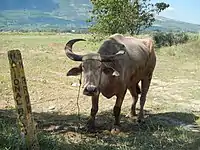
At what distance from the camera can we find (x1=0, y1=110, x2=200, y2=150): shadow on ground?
254 inches

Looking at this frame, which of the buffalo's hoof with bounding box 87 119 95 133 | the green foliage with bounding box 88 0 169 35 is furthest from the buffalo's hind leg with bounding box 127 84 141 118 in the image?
the green foliage with bounding box 88 0 169 35

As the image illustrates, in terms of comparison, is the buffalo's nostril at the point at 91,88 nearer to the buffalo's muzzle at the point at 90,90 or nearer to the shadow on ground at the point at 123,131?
the buffalo's muzzle at the point at 90,90

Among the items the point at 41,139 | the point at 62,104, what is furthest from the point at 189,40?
the point at 41,139

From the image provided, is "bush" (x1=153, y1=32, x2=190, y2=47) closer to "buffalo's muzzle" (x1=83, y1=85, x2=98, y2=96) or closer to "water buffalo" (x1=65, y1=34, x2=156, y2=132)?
"water buffalo" (x1=65, y1=34, x2=156, y2=132)

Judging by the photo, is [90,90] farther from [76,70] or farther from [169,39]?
[169,39]

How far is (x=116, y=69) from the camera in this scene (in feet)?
26.0

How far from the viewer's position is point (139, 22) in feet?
95.3

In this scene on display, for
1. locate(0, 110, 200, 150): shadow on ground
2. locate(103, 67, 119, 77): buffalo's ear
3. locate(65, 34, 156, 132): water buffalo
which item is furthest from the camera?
Result: locate(103, 67, 119, 77): buffalo's ear

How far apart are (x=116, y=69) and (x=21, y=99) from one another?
3181 millimetres

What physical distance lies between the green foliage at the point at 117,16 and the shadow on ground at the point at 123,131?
16971 millimetres

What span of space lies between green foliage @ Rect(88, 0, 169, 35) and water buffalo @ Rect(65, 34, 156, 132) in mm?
16497

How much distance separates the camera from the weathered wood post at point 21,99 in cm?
504

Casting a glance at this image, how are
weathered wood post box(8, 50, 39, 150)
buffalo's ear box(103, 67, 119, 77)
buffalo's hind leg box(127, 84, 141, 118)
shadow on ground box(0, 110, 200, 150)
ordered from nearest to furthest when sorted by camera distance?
weathered wood post box(8, 50, 39, 150) < shadow on ground box(0, 110, 200, 150) < buffalo's ear box(103, 67, 119, 77) < buffalo's hind leg box(127, 84, 141, 118)

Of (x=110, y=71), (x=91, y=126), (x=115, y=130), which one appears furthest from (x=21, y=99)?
(x=115, y=130)
